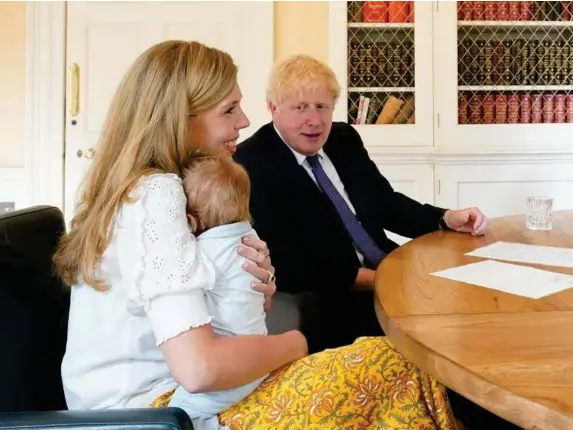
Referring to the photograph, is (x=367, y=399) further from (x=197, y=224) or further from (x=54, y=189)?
(x=54, y=189)

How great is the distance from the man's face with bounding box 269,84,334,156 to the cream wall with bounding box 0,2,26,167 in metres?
1.96

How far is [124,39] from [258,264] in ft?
8.61

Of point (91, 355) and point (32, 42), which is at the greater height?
point (32, 42)

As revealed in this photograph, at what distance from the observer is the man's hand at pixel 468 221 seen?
174 centimetres

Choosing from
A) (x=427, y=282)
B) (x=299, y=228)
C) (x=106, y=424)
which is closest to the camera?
(x=106, y=424)

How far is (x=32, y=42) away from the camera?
3.29 metres

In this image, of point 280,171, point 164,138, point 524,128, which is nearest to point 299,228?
point 280,171

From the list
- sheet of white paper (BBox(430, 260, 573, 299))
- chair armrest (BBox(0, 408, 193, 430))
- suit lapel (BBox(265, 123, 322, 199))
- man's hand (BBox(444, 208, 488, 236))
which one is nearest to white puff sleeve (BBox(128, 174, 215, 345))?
chair armrest (BBox(0, 408, 193, 430))

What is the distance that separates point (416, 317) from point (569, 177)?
260 centimetres

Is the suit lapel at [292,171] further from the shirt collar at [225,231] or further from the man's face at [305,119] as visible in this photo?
the shirt collar at [225,231]

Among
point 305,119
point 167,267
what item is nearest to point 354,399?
point 167,267

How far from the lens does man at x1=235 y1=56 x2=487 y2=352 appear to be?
1.74m

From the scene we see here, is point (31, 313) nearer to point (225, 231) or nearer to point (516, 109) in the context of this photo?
point (225, 231)

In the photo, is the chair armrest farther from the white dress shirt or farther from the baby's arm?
the white dress shirt
